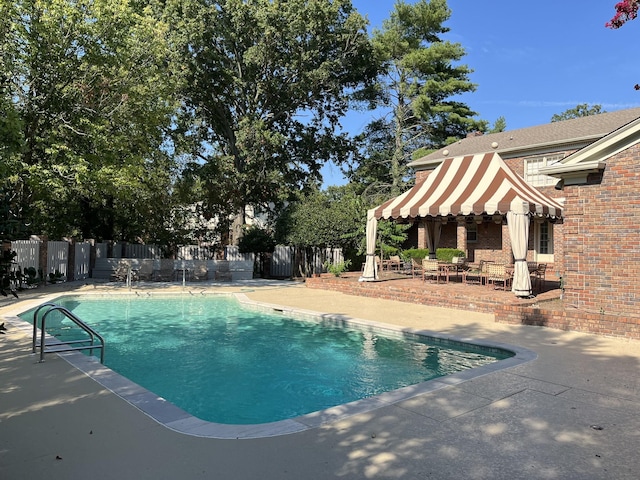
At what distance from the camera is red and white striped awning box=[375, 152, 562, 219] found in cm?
1297

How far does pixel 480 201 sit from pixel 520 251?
2093 mm

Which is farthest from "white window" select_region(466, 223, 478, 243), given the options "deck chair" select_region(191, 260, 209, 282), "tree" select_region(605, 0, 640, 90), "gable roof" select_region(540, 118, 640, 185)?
"tree" select_region(605, 0, 640, 90)

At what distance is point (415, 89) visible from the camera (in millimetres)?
32438

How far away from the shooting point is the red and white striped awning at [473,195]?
1297cm

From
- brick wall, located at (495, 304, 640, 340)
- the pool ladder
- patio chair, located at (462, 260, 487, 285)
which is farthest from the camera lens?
patio chair, located at (462, 260, 487, 285)

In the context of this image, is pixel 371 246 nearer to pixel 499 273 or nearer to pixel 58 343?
pixel 499 273

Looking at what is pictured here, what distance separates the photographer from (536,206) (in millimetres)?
12625

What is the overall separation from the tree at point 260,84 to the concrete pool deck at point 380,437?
20.4m

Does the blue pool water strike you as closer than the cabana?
Yes

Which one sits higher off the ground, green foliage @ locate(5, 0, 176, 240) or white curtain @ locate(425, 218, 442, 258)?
green foliage @ locate(5, 0, 176, 240)

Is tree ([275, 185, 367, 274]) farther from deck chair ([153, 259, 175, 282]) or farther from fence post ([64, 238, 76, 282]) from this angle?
fence post ([64, 238, 76, 282])

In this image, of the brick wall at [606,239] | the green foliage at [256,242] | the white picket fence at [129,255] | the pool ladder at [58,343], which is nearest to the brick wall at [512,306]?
the brick wall at [606,239]

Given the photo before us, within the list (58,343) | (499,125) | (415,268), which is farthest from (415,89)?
(58,343)

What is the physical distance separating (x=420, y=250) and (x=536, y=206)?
11.6m
